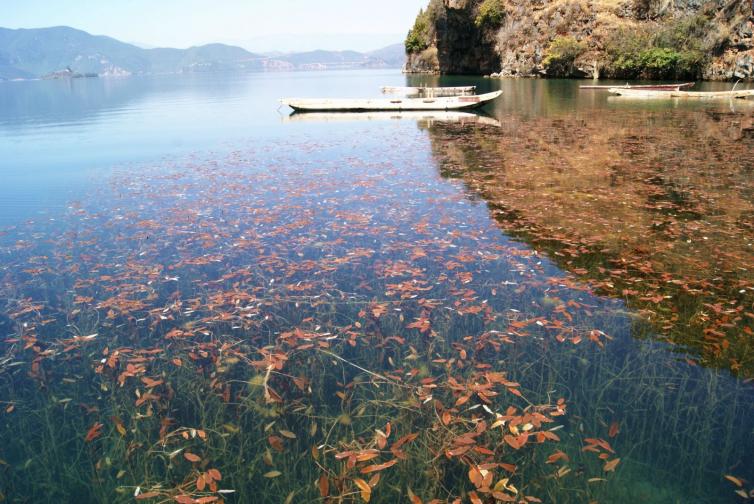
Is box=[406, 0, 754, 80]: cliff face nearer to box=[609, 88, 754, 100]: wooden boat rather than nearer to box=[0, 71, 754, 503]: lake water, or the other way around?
box=[609, 88, 754, 100]: wooden boat

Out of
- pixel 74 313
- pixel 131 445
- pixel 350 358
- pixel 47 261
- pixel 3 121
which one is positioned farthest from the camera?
pixel 3 121

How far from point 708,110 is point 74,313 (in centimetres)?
4457

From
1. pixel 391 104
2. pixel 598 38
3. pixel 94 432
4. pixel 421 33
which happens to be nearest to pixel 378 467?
pixel 94 432

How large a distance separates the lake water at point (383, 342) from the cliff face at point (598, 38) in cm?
7200

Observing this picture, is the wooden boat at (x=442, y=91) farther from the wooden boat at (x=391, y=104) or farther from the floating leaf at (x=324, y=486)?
the floating leaf at (x=324, y=486)

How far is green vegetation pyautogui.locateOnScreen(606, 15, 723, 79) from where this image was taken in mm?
72750

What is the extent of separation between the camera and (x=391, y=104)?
4253 cm

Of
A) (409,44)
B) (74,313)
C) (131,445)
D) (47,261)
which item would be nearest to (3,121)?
(47,261)

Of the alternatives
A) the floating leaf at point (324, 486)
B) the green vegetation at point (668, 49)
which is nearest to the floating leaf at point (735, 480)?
the floating leaf at point (324, 486)

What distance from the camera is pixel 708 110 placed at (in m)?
37.5

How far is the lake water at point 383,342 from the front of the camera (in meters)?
5.11

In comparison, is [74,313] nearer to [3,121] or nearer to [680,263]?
[680,263]

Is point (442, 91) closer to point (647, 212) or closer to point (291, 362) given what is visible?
point (647, 212)

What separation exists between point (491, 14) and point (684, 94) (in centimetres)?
7739
